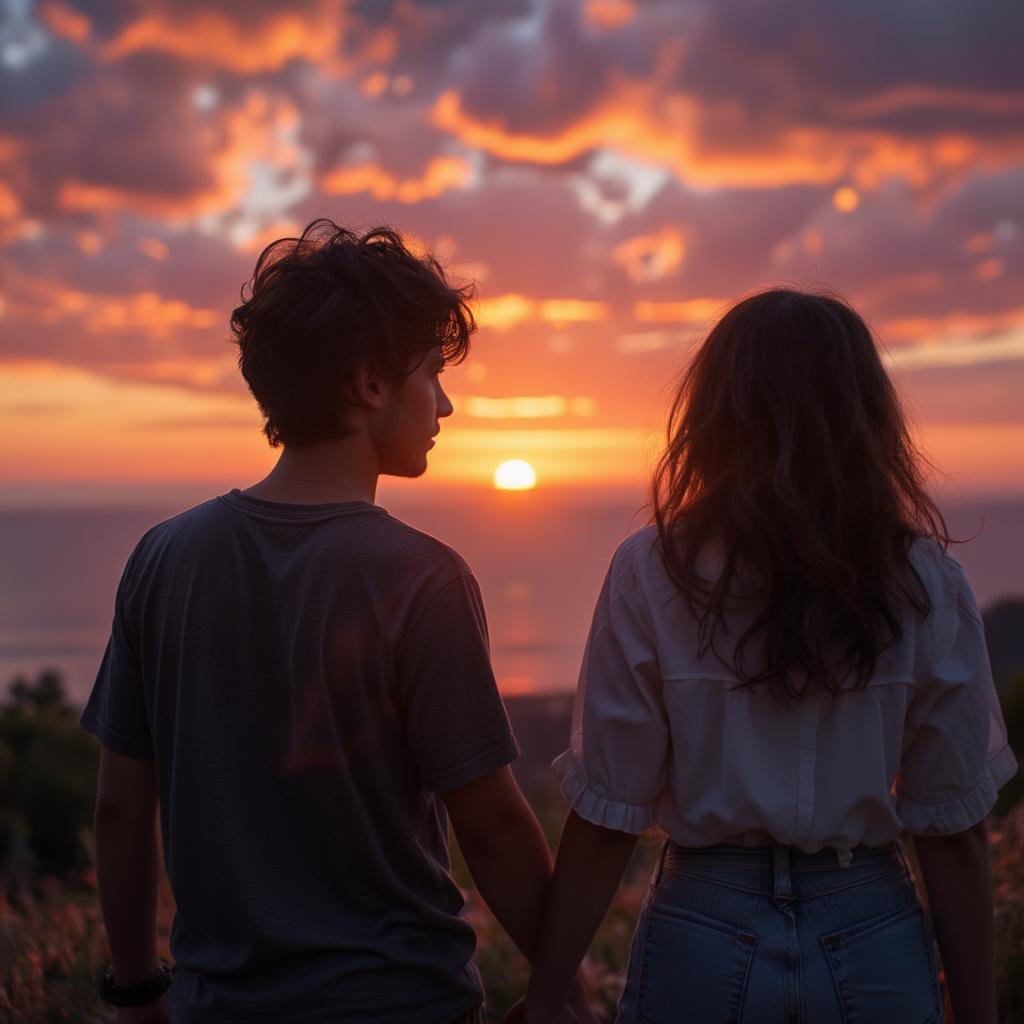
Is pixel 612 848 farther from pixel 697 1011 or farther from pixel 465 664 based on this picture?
pixel 465 664

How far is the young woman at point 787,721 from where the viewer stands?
6.82 ft

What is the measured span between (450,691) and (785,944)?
0.82 metres

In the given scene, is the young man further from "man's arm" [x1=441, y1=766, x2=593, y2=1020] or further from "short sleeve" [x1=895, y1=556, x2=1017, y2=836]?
"short sleeve" [x1=895, y1=556, x2=1017, y2=836]

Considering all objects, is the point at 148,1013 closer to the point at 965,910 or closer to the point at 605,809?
the point at 605,809

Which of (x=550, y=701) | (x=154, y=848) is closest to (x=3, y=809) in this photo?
(x=550, y=701)

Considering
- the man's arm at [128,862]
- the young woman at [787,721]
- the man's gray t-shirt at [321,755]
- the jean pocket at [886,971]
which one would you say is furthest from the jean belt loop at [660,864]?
the man's arm at [128,862]

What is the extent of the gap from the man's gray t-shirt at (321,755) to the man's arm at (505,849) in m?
0.07

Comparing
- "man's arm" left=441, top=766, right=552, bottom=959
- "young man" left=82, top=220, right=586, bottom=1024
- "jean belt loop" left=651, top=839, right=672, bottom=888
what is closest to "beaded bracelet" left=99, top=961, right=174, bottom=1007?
"young man" left=82, top=220, right=586, bottom=1024

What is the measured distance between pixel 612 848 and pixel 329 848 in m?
0.64

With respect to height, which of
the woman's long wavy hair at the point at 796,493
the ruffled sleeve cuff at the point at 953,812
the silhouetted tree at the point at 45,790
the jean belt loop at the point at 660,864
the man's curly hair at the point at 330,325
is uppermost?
the man's curly hair at the point at 330,325

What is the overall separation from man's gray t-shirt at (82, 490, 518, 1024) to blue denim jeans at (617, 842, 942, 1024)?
16.9 inches

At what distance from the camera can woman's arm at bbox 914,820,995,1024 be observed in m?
2.26

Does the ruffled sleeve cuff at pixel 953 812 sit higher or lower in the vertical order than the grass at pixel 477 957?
higher

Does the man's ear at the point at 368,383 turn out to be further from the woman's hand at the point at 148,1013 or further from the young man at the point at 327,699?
the woman's hand at the point at 148,1013
